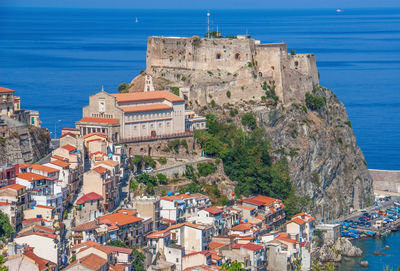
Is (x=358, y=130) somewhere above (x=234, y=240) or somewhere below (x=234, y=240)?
above

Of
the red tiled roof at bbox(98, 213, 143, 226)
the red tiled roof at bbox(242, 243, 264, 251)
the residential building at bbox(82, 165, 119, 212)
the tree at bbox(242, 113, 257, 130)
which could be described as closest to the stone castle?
the tree at bbox(242, 113, 257, 130)

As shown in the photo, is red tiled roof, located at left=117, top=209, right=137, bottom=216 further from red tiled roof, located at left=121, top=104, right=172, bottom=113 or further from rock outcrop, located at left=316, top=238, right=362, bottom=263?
rock outcrop, located at left=316, top=238, right=362, bottom=263

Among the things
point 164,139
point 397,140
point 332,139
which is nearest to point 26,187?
point 164,139

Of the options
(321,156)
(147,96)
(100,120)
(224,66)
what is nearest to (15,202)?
(100,120)

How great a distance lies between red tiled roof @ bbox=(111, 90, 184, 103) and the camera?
7025cm

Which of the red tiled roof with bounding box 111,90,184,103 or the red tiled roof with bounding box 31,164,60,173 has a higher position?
the red tiled roof with bounding box 111,90,184,103

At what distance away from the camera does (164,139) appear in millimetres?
71875

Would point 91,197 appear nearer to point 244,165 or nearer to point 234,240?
point 234,240

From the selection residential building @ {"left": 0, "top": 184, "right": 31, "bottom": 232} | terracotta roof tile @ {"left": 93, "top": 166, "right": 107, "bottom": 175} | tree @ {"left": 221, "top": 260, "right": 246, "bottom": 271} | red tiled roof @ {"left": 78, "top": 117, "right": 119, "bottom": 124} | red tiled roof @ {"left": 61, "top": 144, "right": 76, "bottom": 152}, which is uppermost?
red tiled roof @ {"left": 78, "top": 117, "right": 119, "bottom": 124}

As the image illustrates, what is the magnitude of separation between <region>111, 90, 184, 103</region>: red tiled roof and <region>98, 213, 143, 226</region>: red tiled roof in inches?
544

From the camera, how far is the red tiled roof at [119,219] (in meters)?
56.3

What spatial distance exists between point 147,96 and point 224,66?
13303 millimetres

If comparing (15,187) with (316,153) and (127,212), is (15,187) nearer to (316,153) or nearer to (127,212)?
(127,212)

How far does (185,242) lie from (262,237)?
736cm
